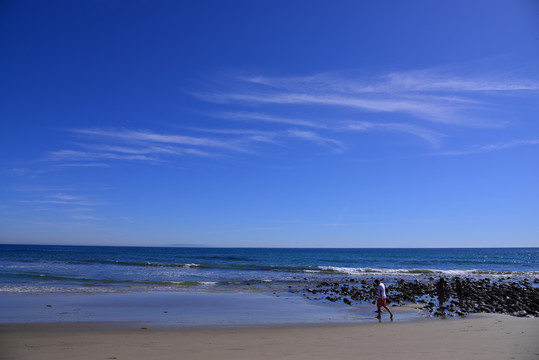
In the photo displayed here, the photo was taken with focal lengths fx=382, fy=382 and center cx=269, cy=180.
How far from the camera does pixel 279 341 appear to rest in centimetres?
1034

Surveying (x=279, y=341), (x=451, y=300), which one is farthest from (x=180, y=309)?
(x=451, y=300)

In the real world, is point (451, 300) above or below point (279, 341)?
below

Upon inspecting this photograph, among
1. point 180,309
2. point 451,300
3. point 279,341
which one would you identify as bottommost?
point 451,300

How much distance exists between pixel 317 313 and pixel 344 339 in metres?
5.37

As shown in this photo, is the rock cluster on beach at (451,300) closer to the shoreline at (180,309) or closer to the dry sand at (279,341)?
the shoreline at (180,309)

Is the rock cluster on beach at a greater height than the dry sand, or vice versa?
the dry sand

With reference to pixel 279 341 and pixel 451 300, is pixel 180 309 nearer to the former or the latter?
pixel 279 341

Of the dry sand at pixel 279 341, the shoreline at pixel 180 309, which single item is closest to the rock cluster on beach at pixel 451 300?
the shoreline at pixel 180 309

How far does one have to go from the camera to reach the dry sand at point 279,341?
8.79 m

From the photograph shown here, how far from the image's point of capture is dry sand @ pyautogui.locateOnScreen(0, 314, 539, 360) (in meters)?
8.79

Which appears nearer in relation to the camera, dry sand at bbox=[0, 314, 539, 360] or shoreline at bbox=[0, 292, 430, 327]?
dry sand at bbox=[0, 314, 539, 360]

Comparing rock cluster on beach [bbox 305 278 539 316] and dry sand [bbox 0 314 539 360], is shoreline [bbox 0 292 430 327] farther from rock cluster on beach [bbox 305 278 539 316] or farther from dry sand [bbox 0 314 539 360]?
rock cluster on beach [bbox 305 278 539 316]

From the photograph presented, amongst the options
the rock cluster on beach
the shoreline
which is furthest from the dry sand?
the rock cluster on beach

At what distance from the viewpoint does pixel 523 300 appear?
1911cm
